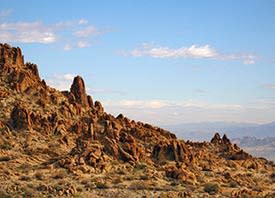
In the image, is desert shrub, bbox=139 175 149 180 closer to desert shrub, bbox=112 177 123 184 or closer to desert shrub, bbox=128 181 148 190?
desert shrub, bbox=128 181 148 190

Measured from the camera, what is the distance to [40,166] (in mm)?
60406

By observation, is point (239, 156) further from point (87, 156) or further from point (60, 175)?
point (60, 175)

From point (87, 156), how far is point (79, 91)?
Result: 34.6 metres

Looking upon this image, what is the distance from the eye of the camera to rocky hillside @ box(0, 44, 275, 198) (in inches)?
2157

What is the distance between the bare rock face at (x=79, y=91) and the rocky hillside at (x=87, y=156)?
0.19 m

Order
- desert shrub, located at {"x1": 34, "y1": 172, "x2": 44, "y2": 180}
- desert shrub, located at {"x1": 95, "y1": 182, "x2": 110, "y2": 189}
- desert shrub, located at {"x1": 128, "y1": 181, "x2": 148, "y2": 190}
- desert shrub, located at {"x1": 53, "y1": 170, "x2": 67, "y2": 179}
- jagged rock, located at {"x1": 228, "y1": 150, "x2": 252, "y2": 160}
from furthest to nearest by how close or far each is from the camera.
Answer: jagged rock, located at {"x1": 228, "y1": 150, "x2": 252, "y2": 160}
desert shrub, located at {"x1": 53, "y1": 170, "x2": 67, "y2": 179}
desert shrub, located at {"x1": 34, "y1": 172, "x2": 44, "y2": 180}
desert shrub, located at {"x1": 128, "y1": 181, "x2": 148, "y2": 190}
desert shrub, located at {"x1": 95, "y1": 182, "x2": 110, "y2": 189}

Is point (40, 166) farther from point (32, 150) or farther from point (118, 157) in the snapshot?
point (118, 157)

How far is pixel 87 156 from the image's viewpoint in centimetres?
6312

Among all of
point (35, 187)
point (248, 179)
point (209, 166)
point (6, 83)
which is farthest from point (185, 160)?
point (6, 83)

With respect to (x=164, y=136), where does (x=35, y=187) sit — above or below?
below

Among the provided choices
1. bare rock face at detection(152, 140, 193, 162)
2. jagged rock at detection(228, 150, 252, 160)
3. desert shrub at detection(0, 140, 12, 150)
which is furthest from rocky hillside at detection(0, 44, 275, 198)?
jagged rock at detection(228, 150, 252, 160)

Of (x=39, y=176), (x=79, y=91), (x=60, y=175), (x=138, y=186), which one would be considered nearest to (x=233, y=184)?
(x=138, y=186)

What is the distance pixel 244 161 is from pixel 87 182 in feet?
128

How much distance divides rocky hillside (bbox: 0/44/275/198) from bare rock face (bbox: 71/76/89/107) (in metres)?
0.19
